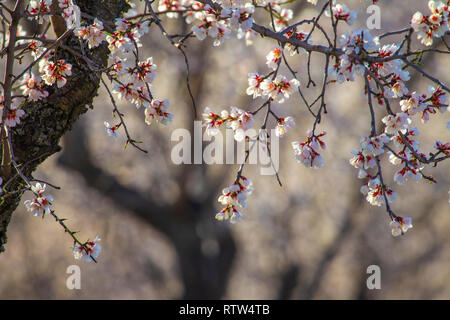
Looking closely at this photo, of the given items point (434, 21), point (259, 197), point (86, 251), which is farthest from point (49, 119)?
point (259, 197)

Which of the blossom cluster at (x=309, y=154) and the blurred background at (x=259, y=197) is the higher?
the blurred background at (x=259, y=197)

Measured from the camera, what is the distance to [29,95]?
2100 millimetres

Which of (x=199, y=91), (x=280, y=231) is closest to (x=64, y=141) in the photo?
(x=199, y=91)

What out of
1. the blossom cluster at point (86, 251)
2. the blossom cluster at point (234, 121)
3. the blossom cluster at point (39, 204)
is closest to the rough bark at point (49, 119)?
the blossom cluster at point (39, 204)

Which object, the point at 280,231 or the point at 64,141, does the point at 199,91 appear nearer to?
the point at 64,141

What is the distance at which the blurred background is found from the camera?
7.10 meters

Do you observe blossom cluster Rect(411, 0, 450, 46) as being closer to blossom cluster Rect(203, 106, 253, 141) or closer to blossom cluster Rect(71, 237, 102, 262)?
blossom cluster Rect(203, 106, 253, 141)

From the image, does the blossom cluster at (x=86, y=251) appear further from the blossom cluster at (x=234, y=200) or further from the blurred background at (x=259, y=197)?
the blurred background at (x=259, y=197)

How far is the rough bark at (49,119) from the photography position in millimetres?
2223

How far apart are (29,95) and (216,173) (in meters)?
5.65

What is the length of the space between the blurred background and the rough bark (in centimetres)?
425

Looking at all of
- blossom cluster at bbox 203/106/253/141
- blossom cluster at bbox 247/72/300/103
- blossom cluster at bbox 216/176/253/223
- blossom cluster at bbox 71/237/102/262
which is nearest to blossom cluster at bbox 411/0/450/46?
blossom cluster at bbox 247/72/300/103

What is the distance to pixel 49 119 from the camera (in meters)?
2.25

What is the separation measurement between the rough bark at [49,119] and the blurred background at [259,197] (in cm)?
425
